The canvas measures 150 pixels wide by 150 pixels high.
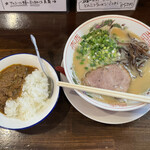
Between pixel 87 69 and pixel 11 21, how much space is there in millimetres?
1318

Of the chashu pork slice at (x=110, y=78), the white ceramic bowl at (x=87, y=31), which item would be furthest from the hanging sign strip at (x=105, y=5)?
the chashu pork slice at (x=110, y=78)

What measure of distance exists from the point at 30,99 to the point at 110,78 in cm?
83

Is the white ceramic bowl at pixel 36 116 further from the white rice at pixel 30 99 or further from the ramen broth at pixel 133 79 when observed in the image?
the ramen broth at pixel 133 79

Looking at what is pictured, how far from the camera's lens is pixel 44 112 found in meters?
1.45

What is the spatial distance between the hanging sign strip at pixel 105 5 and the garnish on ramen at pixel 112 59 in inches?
16.7

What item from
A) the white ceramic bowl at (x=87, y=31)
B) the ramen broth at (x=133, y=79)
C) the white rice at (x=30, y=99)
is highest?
the white ceramic bowl at (x=87, y=31)

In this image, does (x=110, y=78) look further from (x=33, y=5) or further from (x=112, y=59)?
(x=33, y=5)

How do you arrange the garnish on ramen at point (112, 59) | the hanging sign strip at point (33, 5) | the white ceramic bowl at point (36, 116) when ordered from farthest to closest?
the hanging sign strip at point (33, 5)
the garnish on ramen at point (112, 59)
the white ceramic bowl at point (36, 116)

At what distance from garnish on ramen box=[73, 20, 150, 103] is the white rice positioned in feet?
1.27

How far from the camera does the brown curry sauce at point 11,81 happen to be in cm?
155

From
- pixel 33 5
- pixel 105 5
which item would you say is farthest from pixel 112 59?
pixel 33 5

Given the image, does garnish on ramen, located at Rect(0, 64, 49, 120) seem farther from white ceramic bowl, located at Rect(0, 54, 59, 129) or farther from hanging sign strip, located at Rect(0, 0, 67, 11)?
hanging sign strip, located at Rect(0, 0, 67, 11)

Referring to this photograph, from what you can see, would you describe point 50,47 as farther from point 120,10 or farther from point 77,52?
point 120,10

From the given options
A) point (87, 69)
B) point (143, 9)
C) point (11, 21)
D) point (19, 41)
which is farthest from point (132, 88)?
point (11, 21)
